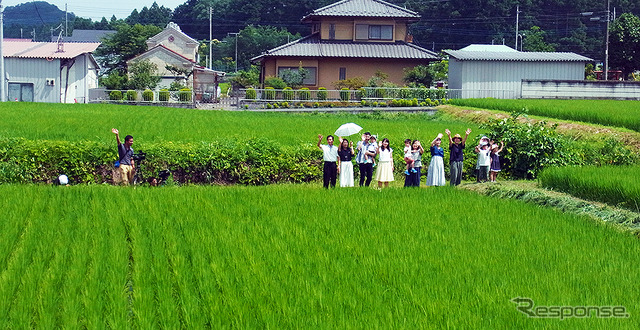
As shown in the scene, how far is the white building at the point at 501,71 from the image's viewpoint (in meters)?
49.4

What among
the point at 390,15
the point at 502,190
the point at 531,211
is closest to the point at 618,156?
the point at 502,190

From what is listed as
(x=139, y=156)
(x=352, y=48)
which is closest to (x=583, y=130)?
(x=139, y=156)

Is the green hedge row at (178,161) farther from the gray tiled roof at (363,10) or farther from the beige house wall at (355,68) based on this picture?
the gray tiled roof at (363,10)

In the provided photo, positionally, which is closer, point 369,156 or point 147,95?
point 369,156

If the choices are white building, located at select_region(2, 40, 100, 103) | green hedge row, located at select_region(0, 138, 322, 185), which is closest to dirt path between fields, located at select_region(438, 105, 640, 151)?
green hedge row, located at select_region(0, 138, 322, 185)

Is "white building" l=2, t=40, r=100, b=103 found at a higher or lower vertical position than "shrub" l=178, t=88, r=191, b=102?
higher

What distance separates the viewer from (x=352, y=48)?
57.5 metres

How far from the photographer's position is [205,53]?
108125 millimetres

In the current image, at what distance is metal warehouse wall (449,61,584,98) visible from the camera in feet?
163

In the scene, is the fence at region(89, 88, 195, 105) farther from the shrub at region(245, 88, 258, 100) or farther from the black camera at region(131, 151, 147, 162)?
the black camera at region(131, 151, 147, 162)

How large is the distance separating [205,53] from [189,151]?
8893cm

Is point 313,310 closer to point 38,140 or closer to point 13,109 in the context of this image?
point 38,140

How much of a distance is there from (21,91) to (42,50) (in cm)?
314

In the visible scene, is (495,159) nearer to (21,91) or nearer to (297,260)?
(297,260)
